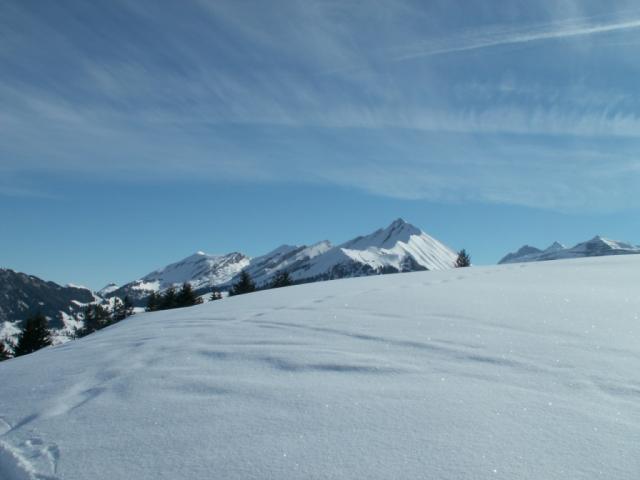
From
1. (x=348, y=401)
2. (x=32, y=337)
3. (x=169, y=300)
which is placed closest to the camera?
(x=348, y=401)

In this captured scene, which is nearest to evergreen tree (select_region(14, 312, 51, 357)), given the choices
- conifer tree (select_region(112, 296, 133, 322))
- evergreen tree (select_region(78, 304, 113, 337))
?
evergreen tree (select_region(78, 304, 113, 337))

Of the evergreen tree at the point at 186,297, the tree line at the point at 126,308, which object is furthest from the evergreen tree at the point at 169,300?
the evergreen tree at the point at 186,297

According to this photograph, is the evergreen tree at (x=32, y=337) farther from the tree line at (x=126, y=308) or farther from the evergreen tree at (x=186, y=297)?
the evergreen tree at (x=186, y=297)

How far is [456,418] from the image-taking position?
10.4ft

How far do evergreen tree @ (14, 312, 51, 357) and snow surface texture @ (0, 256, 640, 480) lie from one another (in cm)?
2681

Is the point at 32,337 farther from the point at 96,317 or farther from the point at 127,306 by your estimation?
the point at 127,306

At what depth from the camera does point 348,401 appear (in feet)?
11.6

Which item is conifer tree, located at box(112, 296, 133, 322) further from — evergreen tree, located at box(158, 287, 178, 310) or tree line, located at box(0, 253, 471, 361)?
evergreen tree, located at box(158, 287, 178, 310)

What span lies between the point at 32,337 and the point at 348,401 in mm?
31612

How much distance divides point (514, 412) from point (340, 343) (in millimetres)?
2309

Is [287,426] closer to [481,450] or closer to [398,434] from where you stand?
[398,434]

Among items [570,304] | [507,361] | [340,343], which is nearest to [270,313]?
[340,343]

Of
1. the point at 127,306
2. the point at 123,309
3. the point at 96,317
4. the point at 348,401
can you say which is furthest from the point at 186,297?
the point at 348,401

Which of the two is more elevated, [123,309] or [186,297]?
[186,297]
